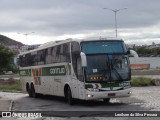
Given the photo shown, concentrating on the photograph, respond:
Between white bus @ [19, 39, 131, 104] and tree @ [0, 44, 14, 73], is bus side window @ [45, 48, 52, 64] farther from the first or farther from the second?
tree @ [0, 44, 14, 73]

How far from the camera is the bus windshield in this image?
19.2m

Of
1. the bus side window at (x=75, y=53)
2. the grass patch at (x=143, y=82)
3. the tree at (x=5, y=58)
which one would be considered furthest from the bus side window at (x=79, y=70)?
the tree at (x=5, y=58)

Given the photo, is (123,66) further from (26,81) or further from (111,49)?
(26,81)

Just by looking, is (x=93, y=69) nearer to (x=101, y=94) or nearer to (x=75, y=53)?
(x=101, y=94)

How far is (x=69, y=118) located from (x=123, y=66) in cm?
535

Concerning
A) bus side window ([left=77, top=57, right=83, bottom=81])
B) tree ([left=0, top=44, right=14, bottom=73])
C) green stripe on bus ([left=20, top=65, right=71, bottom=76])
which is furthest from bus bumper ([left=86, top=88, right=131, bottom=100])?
tree ([left=0, top=44, right=14, bottom=73])

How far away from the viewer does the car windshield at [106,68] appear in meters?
19.2

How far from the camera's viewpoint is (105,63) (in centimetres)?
1936

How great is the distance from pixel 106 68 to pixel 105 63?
0.24 metres

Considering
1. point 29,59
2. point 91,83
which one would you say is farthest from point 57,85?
point 29,59

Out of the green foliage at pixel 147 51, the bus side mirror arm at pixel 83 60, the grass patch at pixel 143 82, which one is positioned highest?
the green foliage at pixel 147 51

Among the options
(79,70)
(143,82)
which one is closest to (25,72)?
(79,70)

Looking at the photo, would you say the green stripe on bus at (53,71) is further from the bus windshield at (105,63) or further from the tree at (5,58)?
the tree at (5,58)

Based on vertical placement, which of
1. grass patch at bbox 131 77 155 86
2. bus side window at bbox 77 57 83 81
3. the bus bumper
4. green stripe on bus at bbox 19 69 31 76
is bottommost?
grass patch at bbox 131 77 155 86
